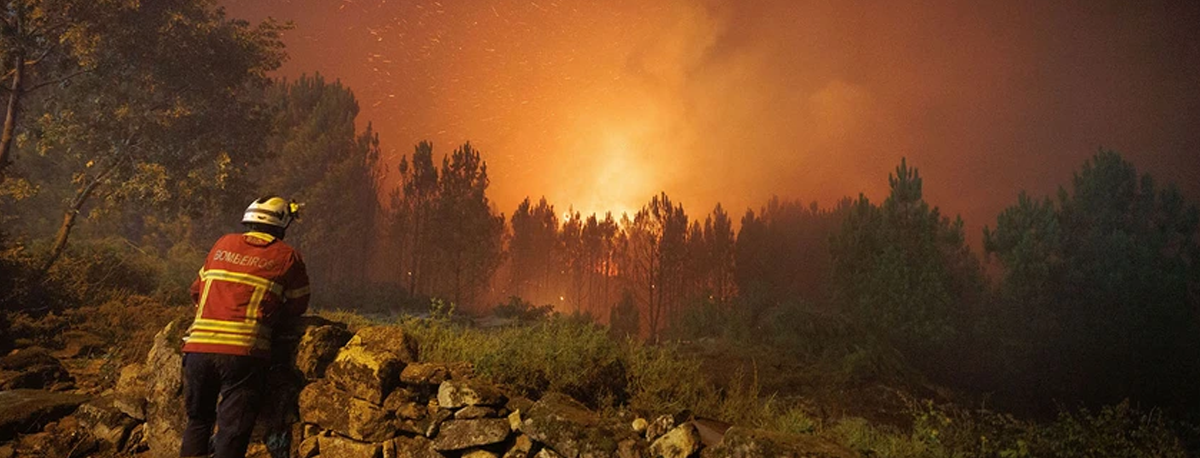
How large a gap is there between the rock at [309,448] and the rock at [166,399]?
116 centimetres

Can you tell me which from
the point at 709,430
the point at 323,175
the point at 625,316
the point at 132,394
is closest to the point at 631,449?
the point at 709,430

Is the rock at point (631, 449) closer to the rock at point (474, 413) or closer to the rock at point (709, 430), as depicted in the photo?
the rock at point (709, 430)

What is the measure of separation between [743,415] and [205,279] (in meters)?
4.51

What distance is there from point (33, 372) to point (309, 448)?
15.7 feet

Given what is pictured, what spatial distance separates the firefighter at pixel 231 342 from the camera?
393 centimetres

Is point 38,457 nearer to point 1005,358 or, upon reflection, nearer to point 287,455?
point 287,455

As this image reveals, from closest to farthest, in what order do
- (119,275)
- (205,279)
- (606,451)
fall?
(606,451) → (205,279) → (119,275)

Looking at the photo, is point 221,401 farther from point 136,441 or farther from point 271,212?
point 136,441

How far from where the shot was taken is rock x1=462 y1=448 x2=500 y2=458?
386 centimetres

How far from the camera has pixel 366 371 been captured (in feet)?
14.3

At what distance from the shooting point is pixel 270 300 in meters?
4.14

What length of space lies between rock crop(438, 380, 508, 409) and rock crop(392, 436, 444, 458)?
0.32 meters

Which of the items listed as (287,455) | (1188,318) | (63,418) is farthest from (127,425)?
(1188,318)

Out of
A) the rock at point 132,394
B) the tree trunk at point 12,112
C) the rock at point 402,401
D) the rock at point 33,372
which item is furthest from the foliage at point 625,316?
the rock at point 402,401
